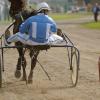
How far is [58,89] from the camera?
32.4 ft

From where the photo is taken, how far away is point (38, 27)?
10.0m

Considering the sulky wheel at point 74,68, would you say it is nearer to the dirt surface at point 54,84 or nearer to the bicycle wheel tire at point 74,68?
the bicycle wheel tire at point 74,68

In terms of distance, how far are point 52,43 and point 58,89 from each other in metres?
0.86

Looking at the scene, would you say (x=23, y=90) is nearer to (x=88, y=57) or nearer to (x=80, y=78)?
(x=80, y=78)

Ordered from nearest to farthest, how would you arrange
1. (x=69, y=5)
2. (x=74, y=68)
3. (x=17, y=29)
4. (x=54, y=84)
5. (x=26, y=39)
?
(x=26, y=39)
(x=54, y=84)
(x=74, y=68)
(x=17, y=29)
(x=69, y=5)

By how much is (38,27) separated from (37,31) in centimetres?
8

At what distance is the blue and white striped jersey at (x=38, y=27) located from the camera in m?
9.99

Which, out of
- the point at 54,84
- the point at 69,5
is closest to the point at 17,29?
the point at 54,84

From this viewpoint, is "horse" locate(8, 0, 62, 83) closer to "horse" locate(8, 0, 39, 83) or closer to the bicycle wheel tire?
"horse" locate(8, 0, 39, 83)

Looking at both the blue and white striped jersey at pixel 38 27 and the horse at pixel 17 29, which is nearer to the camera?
the blue and white striped jersey at pixel 38 27

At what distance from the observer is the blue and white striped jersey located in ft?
32.8

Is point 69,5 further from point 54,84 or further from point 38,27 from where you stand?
point 38,27

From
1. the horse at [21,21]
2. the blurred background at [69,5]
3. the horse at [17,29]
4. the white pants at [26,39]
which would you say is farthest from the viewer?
the blurred background at [69,5]

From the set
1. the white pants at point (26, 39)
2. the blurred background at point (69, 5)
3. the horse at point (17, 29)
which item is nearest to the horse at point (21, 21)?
the horse at point (17, 29)
